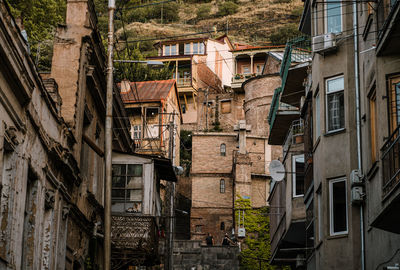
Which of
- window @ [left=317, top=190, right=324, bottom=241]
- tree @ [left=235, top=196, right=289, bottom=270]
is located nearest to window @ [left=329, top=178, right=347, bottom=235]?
window @ [left=317, top=190, right=324, bottom=241]

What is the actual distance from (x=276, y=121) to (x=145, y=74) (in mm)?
44304

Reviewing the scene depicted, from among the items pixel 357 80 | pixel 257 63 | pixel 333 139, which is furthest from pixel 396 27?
pixel 257 63

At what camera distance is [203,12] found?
455ft

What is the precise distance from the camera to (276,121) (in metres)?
30.9

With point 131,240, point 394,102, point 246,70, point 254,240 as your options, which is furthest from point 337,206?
point 246,70

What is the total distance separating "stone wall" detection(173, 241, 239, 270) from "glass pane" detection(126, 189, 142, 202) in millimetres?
20098

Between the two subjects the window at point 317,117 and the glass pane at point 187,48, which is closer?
the window at point 317,117

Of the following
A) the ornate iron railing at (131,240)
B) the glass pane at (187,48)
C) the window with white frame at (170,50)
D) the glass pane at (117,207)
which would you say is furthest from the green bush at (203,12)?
the ornate iron railing at (131,240)

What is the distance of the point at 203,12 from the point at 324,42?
119365 millimetres

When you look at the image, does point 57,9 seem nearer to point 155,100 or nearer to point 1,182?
Result: point 155,100

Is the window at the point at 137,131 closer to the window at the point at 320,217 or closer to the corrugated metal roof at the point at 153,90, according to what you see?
the corrugated metal roof at the point at 153,90

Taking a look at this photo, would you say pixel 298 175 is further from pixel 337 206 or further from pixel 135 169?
pixel 337 206

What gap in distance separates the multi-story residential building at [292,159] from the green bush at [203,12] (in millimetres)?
107900

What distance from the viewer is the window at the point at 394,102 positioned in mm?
15359
